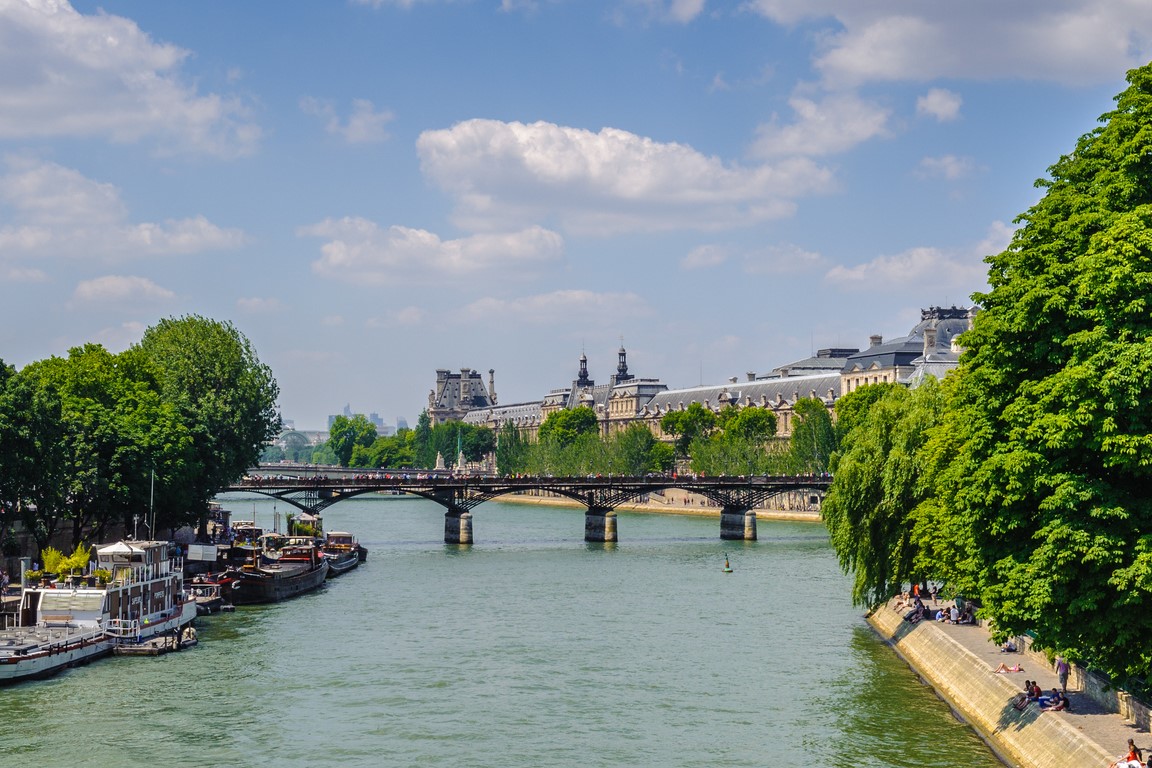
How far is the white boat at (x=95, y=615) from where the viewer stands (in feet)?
151

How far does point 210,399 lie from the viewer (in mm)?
89312

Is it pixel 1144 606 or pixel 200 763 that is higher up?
pixel 1144 606

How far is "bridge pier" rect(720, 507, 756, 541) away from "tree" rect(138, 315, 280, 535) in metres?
33.7

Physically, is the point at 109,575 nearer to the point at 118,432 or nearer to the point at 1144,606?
the point at 118,432

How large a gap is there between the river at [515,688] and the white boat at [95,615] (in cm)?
83

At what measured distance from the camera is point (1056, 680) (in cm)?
3694

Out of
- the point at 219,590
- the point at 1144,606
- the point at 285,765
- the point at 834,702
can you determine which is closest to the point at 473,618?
the point at 219,590

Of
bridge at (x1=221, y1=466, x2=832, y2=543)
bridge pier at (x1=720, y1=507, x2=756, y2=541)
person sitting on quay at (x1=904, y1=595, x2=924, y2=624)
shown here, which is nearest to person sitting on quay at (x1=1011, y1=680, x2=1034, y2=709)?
person sitting on quay at (x1=904, y1=595, x2=924, y2=624)

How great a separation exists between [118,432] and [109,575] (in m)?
19.4

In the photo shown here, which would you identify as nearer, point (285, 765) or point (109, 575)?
point (285, 765)

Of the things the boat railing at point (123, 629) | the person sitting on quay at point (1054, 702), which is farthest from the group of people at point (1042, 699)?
the boat railing at point (123, 629)

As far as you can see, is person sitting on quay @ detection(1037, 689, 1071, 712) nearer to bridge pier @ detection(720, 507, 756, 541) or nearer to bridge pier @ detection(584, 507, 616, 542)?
bridge pier @ detection(584, 507, 616, 542)

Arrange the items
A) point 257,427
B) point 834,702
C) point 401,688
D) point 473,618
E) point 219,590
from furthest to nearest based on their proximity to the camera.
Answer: point 257,427, point 219,590, point 473,618, point 401,688, point 834,702

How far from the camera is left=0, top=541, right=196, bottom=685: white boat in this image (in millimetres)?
46031
